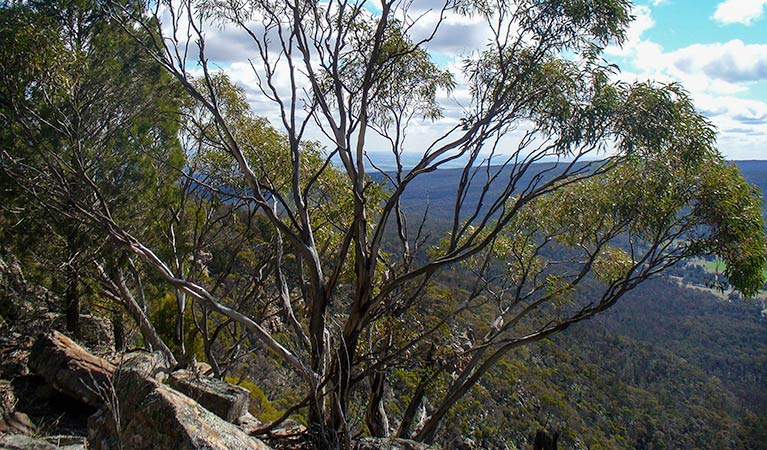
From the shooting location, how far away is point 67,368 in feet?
18.7

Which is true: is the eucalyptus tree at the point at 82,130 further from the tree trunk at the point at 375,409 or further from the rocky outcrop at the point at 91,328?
the tree trunk at the point at 375,409

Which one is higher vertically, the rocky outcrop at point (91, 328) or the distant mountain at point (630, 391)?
the rocky outcrop at point (91, 328)

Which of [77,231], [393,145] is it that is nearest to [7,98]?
[77,231]

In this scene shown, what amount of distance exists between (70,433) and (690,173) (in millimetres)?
6947

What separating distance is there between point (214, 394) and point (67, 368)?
1.51 meters

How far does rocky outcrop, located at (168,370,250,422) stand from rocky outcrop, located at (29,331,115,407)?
0.72 m

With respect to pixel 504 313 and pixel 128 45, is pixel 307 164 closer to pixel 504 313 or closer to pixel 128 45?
pixel 128 45

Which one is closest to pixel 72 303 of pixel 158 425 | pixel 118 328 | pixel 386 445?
pixel 118 328

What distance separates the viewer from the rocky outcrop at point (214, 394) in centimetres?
572

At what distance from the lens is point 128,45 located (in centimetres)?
766

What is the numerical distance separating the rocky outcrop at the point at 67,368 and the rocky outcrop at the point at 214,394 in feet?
2.37

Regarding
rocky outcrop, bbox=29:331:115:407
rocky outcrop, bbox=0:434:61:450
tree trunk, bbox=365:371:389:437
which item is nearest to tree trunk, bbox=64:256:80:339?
rocky outcrop, bbox=29:331:115:407

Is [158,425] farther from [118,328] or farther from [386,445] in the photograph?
[118,328]

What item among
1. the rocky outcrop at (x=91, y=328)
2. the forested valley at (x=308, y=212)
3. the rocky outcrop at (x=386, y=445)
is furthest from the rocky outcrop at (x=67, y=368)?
the rocky outcrop at (x=386, y=445)
